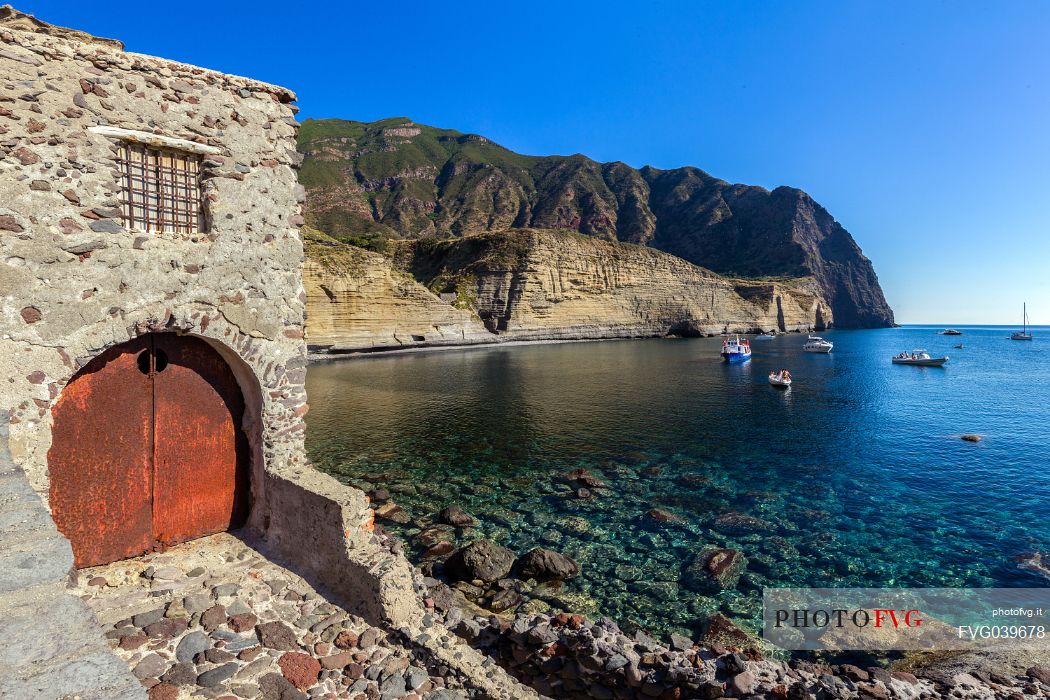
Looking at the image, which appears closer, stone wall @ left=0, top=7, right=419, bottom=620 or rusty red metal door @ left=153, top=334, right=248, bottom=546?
stone wall @ left=0, top=7, right=419, bottom=620

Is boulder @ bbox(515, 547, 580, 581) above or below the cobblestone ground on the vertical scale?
below

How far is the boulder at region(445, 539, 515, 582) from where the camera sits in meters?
9.69

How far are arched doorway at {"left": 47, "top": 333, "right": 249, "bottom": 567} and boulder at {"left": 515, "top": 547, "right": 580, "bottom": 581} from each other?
5246 millimetres

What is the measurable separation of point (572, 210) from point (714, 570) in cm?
18183

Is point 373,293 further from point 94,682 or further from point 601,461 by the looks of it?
point 94,682

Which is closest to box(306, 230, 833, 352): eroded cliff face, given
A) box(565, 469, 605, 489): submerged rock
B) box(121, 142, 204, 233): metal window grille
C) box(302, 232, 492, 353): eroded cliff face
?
box(302, 232, 492, 353): eroded cliff face

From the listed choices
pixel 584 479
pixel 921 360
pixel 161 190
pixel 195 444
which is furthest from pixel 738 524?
pixel 921 360

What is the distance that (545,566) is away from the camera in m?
9.84

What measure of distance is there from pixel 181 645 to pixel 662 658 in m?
5.60

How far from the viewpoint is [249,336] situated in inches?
275

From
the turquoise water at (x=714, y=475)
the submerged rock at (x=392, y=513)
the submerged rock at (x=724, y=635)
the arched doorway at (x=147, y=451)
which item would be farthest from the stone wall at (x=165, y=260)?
the submerged rock at (x=392, y=513)

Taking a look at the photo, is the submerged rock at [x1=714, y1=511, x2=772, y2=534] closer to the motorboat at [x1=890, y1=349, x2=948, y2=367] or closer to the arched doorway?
the arched doorway

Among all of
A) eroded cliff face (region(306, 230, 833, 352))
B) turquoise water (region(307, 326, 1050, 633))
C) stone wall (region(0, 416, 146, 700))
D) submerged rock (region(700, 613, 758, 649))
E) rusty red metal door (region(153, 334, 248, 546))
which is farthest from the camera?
eroded cliff face (region(306, 230, 833, 352))

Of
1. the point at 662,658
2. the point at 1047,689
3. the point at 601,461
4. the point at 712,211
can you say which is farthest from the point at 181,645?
the point at 712,211
